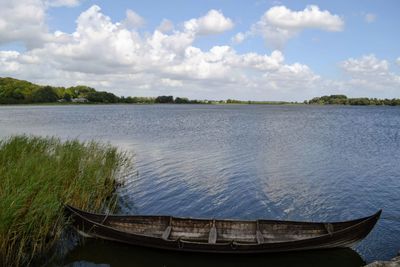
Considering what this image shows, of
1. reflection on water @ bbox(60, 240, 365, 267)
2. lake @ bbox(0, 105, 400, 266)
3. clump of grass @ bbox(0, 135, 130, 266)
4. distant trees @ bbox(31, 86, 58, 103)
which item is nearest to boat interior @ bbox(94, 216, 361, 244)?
reflection on water @ bbox(60, 240, 365, 267)

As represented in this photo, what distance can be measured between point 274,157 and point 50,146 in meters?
19.6

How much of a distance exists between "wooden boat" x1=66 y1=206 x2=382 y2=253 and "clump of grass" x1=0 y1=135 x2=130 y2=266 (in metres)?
1.29

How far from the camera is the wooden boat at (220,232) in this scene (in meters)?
12.7

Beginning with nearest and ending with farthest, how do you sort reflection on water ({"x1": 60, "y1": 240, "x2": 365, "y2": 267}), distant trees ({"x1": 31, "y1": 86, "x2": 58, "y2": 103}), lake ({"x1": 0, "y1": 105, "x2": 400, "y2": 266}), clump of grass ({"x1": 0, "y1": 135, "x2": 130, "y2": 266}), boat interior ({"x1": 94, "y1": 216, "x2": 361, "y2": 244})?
1. clump of grass ({"x1": 0, "y1": 135, "x2": 130, "y2": 266})
2. reflection on water ({"x1": 60, "y1": 240, "x2": 365, "y2": 267})
3. boat interior ({"x1": 94, "y1": 216, "x2": 361, "y2": 244})
4. lake ({"x1": 0, "y1": 105, "x2": 400, "y2": 266})
5. distant trees ({"x1": 31, "y1": 86, "x2": 58, "y2": 103})

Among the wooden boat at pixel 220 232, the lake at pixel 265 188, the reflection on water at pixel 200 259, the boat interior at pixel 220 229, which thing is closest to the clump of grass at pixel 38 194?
the wooden boat at pixel 220 232

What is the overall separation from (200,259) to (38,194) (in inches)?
229

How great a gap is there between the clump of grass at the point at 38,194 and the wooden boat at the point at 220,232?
1293mm

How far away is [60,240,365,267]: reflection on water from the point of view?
497 inches

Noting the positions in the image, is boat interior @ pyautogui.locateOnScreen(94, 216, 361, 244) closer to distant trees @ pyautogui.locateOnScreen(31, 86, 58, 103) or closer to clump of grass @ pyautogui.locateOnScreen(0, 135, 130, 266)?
clump of grass @ pyautogui.locateOnScreen(0, 135, 130, 266)

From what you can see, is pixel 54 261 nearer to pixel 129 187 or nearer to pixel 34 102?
pixel 129 187

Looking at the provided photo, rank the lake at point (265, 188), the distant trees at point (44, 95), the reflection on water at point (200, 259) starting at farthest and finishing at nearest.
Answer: the distant trees at point (44, 95)
the lake at point (265, 188)
the reflection on water at point (200, 259)

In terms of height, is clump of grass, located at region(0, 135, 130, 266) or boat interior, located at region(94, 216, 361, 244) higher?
clump of grass, located at region(0, 135, 130, 266)

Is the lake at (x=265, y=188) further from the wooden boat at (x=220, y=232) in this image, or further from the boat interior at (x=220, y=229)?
the boat interior at (x=220, y=229)

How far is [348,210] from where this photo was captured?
18375 mm
